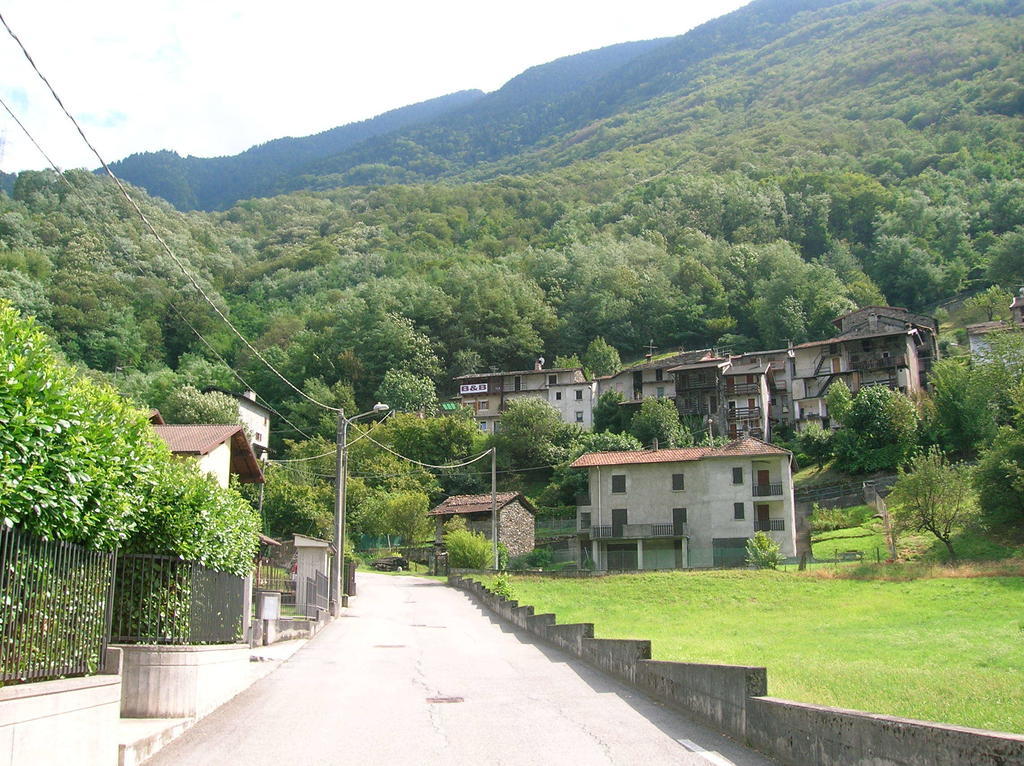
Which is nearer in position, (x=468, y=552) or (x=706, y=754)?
(x=706, y=754)

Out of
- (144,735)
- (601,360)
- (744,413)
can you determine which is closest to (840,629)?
(144,735)

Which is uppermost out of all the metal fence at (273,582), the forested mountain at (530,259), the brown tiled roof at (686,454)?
the forested mountain at (530,259)

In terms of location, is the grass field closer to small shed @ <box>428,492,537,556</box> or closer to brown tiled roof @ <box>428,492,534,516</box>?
small shed @ <box>428,492,537,556</box>

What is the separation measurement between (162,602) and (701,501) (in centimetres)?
4794

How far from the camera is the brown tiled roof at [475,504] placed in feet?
211

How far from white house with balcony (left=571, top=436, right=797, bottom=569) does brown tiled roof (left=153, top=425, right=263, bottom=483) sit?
83.5 ft

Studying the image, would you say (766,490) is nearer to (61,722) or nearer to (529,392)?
(529,392)

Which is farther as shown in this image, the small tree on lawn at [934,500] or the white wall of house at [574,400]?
the white wall of house at [574,400]

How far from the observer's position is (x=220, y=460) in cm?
3384

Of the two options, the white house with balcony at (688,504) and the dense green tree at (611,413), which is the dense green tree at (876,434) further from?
the dense green tree at (611,413)

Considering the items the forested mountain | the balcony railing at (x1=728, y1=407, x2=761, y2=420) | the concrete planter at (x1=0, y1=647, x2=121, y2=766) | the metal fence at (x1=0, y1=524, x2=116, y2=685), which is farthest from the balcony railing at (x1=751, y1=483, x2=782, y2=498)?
the concrete planter at (x1=0, y1=647, x2=121, y2=766)

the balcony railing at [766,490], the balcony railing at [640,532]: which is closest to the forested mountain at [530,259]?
the balcony railing at [640,532]

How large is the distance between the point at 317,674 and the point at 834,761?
1083cm

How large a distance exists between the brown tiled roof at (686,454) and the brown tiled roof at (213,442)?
26.7m
